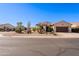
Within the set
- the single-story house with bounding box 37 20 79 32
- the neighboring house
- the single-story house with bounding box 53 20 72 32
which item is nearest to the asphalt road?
the neighboring house

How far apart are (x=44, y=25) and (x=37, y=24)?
706mm

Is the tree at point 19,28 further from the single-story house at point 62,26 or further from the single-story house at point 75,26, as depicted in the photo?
the single-story house at point 75,26

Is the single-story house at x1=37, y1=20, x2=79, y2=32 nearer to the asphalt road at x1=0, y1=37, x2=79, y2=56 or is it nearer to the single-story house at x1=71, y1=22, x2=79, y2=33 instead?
the single-story house at x1=71, y1=22, x2=79, y2=33

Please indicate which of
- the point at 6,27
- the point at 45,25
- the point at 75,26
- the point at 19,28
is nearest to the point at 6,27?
the point at 6,27

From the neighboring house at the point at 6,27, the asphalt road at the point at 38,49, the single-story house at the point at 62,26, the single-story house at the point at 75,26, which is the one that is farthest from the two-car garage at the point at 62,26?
the neighboring house at the point at 6,27

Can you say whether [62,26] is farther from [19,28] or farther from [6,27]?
[6,27]

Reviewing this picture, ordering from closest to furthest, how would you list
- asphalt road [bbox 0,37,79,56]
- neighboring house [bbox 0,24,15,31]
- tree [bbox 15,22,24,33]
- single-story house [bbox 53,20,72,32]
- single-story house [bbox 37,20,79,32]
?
asphalt road [bbox 0,37,79,56] → neighboring house [bbox 0,24,15,31] → tree [bbox 15,22,24,33] → single-story house [bbox 37,20,79,32] → single-story house [bbox 53,20,72,32]

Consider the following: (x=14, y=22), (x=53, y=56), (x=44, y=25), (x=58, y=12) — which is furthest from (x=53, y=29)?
(x=53, y=56)

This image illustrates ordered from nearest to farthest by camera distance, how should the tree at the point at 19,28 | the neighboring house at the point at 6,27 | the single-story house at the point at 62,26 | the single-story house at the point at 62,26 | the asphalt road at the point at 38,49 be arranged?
1. the asphalt road at the point at 38,49
2. the neighboring house at the point at 6,27
3. the tree at the point at 19,28
4. the single-story house at the point at 62,26
5. the single-story house at the point at 62,26

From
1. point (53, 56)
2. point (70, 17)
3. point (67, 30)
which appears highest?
point (70, 17)

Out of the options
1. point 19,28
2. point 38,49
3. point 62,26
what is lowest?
point 38,49

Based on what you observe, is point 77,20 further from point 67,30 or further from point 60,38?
point 60,38

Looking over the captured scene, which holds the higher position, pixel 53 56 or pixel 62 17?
pixel 62 17

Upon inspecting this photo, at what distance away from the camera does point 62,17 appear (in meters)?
10.9
